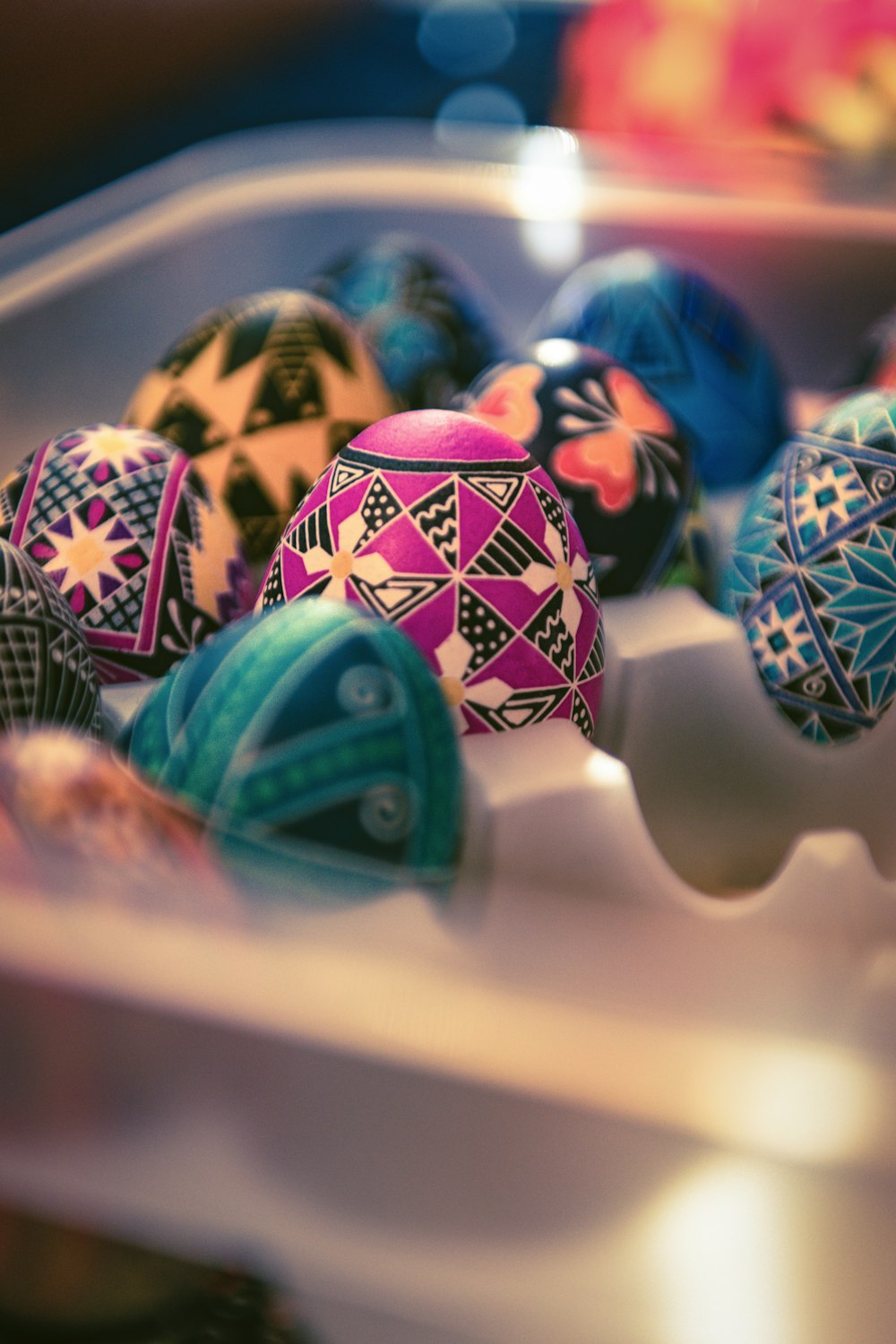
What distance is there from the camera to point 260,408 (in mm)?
1027

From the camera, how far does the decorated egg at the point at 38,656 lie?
0.69 m

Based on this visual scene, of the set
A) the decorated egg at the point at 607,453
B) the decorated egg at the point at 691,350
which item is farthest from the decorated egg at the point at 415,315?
the decorated egg at the point at 607,453

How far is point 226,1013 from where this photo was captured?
35 centimetres

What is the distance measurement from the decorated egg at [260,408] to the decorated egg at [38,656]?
27cm

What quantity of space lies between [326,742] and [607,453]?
0.44 metres

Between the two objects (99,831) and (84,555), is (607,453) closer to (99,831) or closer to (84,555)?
(84,555)

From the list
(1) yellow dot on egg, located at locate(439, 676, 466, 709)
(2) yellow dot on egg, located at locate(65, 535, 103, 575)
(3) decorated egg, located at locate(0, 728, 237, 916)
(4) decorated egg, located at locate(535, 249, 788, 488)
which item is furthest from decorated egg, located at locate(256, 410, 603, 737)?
(4) decorated egg, located at locate(535, 249, 788, 488)

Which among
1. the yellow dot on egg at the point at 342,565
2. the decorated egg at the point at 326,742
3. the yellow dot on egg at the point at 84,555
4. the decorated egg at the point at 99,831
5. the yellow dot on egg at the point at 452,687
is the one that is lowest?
the decorated egg at the point at 99,831

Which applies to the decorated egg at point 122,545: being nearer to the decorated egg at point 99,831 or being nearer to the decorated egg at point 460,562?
the decorated egg at point 460,562

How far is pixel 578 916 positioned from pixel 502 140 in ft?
4.82

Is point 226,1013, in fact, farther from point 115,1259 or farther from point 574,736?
point 574,736

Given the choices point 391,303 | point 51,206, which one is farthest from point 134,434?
point 51,206

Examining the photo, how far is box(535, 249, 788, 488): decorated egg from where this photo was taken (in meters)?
1.22

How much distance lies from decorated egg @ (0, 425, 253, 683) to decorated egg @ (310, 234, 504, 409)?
0.41 meters
